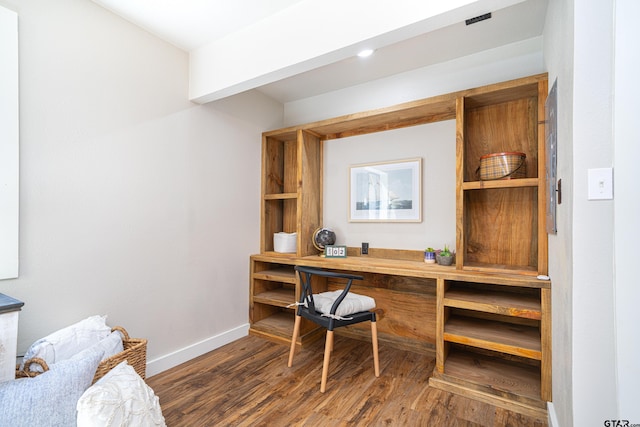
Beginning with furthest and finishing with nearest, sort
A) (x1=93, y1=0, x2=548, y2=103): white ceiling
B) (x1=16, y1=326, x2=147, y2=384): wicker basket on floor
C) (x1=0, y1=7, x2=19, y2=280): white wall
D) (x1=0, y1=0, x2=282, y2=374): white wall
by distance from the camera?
1. (x1=93, y1=0, x2=548, y2=103): white ceiling
2. (x1=0, y1=0, x2=282, y2=374): white wall
3. (x1=0, y1=7, x2=19, y2=280): white wall
4. (x1=16, y1=326, x2=147, y2=384): wicker basket on floor

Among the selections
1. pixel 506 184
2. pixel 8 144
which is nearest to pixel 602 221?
pixel 506 184

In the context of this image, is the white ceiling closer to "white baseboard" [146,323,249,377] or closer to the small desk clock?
the small desk clock

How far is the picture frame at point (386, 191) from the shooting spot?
8.93 ft

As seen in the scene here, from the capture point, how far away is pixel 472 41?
2299 mm

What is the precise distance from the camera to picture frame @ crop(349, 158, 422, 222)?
2.72 m

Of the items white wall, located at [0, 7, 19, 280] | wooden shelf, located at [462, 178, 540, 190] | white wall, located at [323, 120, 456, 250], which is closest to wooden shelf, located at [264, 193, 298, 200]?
white wall, located at [323, 120, 456, 250]

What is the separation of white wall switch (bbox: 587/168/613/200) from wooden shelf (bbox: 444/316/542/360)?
112 centimetres

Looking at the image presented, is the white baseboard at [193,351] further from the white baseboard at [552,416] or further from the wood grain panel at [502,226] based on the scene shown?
the white baseboard at [552,416]

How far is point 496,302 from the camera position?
200 centimetres

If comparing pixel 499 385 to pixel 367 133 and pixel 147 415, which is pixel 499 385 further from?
pixel 367 133

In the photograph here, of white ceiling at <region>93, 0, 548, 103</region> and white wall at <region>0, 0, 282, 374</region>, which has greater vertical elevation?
white ceiling at <region>93, 0, 548, 103</region>

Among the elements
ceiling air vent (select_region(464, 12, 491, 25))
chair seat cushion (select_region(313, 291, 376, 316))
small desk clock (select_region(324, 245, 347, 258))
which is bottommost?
chair seat cushion (select_region(313, 291, 376, 316))

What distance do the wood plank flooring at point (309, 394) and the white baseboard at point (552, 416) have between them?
0.08 metres

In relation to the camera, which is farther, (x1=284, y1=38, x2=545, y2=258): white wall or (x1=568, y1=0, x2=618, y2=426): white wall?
(x1=284, y1=38, x2=545, y2=258): white wall
